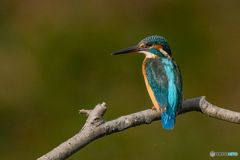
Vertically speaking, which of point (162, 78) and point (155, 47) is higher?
point (155, 47)

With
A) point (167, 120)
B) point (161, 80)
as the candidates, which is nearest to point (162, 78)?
point (161, 80)

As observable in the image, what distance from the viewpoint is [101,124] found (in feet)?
4.50

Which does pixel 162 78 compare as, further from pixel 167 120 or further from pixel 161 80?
pixel 167 120

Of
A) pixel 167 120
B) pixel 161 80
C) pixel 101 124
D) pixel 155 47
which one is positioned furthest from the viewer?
pixel 155 47

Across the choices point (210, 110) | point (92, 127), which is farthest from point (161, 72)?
point (92, 127)

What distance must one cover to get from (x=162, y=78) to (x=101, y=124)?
0.57 meters

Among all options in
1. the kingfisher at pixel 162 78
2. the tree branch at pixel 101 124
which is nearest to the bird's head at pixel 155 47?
the kingfisher at pixel 162 78

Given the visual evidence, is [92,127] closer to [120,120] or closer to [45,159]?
[120,120]

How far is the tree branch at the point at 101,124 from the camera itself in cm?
123

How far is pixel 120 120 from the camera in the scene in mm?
1396

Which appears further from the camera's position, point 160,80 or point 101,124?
point 160,80

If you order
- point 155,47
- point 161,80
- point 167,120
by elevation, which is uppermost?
point 155,47

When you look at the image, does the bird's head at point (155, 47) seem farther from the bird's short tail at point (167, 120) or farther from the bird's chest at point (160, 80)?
the bird's short tail at point (167, 120)

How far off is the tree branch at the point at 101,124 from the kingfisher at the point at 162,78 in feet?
0.21
